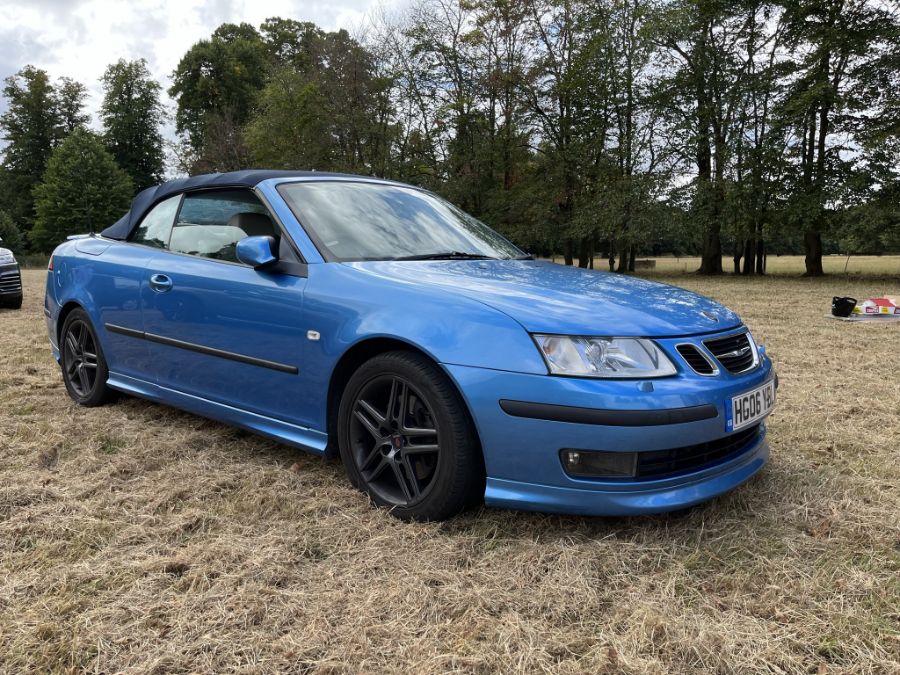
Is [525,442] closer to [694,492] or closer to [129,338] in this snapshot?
[694,492]

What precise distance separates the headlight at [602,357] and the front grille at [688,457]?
28cm

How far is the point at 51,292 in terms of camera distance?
4.49m

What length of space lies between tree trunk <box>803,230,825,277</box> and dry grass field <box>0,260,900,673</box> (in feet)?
71.7

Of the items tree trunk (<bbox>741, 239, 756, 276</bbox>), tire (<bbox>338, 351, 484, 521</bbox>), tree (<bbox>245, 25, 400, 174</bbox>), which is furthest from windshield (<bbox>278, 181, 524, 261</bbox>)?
tree trunk (<bbox>741, 239, 756, 276</bbox>)

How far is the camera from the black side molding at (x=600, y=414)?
214 centimetres

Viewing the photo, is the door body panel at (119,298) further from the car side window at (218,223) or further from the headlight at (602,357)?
the headlight at (602,357)

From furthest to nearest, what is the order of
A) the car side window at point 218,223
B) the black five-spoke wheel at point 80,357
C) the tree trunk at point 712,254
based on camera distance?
the tree trunk at point 712,254 < the black five-spoke wheel at point 80,357 < the car side window at point 218,223

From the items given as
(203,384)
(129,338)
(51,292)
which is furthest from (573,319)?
(51,292)

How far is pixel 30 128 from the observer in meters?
47.2

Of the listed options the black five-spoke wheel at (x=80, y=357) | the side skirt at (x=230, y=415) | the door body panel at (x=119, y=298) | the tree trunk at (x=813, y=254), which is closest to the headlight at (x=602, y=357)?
the side skirt at (x=230, y=415)

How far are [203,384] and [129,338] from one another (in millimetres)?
749

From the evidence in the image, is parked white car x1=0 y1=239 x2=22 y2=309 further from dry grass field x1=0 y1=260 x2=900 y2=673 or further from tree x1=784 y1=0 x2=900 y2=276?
tree x1=784 y1=0 x2=900 y2=276

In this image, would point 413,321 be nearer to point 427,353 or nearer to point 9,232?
point 427,353

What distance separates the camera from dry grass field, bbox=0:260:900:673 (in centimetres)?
174
